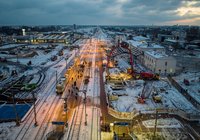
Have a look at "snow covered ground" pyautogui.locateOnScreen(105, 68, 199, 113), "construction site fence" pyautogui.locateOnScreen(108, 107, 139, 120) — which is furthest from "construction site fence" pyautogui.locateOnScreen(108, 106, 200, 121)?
"snow covered ground" pyautogui.locateOnScreen(105, 68, 199, 113)

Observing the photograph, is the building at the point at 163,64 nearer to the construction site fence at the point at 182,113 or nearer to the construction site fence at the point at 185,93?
the construction site fence at the point at 185,93

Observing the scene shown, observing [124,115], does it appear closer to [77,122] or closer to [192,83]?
[77,122]

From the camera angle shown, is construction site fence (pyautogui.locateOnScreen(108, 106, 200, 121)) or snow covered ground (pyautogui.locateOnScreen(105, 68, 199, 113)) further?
snow covered ground (pyautogui.locateOnScreen(105, 68, 199, 113))

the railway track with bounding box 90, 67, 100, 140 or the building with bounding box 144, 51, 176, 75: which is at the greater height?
the building with bounding box 144, 51, 176, 75

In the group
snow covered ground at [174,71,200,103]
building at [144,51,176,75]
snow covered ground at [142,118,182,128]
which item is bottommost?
snow covered ground at [142,118,182,128]

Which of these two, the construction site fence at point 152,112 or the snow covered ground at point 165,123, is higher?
the construction site fence at point 152,112

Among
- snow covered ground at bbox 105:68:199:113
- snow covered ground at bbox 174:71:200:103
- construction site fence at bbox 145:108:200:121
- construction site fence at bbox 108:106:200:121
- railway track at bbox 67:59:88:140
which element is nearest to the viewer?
railway track at bbox 67:59:88:140

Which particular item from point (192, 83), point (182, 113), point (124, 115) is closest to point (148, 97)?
point (182, 113)

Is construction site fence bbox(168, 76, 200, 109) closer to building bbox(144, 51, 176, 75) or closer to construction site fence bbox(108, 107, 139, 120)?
building bbox(144, 51, 176, 75)

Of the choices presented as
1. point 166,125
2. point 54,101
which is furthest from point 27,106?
point 166,125

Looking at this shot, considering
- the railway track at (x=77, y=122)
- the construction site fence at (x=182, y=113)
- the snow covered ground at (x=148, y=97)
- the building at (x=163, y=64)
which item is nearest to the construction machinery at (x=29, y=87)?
the railway track at (x=77, y=122)

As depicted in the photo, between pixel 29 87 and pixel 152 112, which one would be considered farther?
pixel 29 87

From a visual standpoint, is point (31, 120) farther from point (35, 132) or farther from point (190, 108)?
point (190, 108)
